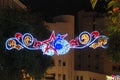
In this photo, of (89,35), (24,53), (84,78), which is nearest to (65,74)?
(84,78)

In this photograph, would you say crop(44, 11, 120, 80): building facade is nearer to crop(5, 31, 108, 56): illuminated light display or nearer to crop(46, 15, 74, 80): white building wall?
crop(46, 15, 74, 80): white building wall

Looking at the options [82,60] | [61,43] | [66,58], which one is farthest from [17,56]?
[82,60]

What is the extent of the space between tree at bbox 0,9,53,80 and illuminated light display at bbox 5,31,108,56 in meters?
7.43

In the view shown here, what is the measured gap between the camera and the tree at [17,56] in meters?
31.8

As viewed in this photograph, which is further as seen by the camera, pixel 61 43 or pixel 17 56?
pixel 17 56

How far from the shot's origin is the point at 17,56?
31812 mm

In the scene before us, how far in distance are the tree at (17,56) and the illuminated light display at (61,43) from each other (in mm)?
7431

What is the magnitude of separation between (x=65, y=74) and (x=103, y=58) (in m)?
9.36

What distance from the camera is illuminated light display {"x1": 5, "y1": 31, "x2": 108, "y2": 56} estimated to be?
21.2 metres

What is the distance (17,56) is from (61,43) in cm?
1002

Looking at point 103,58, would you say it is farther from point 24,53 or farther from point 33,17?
point 24,53

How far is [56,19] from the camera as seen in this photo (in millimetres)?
75000

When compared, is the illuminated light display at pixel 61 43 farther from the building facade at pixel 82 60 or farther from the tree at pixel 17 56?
the building facade at pixel 82 60

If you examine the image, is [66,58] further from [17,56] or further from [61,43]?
[61,43]
